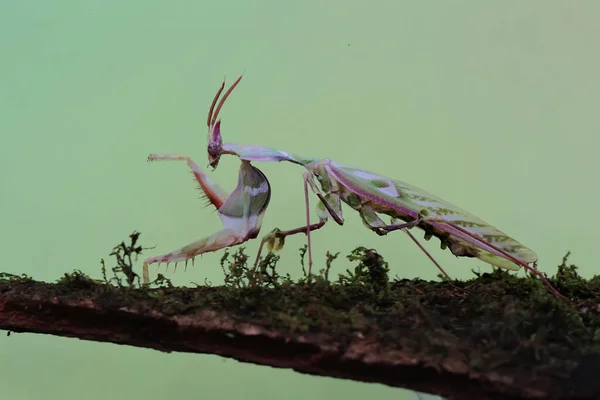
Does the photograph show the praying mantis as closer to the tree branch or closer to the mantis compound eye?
the mantis compound eye

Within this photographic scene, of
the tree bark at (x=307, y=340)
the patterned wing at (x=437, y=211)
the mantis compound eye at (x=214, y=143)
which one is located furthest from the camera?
the mantis compound eye at (x=214, y=143)

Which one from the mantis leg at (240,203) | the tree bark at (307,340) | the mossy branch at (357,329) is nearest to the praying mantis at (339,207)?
the mantis leg at (240,203)

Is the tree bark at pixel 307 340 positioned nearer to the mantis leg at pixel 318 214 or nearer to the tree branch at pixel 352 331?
the tree branch at pixel 352 331

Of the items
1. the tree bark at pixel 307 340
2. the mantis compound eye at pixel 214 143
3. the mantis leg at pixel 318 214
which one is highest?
the mantis compound eye at pixel 214 143

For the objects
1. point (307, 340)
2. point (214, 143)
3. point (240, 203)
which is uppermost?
point (214, 143)

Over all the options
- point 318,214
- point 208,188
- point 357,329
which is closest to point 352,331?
point 357,329

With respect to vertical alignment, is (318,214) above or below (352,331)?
above

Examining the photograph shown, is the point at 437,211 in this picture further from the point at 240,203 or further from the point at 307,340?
the point at 307,340

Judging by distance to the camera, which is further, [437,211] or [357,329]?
[437,211]

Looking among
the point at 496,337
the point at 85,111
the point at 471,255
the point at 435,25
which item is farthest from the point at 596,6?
the point at 85,111
